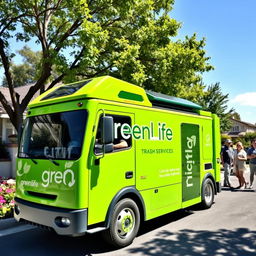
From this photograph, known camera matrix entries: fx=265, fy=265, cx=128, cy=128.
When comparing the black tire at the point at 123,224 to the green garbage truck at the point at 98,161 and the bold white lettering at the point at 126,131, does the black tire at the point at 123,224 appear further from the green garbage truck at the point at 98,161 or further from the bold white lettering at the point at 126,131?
the bold white lettering at the point at 126,131

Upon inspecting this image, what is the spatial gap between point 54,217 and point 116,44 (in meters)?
7.80

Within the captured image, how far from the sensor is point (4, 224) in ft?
18.3

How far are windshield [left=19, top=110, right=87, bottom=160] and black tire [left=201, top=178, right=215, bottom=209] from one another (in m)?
4.21

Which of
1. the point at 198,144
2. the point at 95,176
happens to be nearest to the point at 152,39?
the point at 198,144

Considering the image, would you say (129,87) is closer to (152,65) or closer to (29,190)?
(29,190)

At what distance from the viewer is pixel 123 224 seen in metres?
4.62

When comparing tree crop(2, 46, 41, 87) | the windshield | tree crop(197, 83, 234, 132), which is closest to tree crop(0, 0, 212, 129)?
the windshield

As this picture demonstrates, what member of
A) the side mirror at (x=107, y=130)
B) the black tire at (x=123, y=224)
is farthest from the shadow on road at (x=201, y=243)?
the side mirror at (x=107, y=130)

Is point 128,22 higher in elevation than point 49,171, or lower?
higher

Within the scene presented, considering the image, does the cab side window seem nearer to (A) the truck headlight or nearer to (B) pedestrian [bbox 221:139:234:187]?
(A) the truck headlight

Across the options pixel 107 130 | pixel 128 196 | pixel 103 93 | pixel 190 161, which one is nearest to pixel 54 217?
pixel 128 196

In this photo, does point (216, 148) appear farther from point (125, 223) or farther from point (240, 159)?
point (125, 223)

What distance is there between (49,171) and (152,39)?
7.96 metres

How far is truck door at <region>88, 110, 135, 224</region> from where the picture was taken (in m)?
4.17
